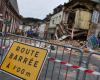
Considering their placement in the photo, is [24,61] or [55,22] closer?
[24,61]

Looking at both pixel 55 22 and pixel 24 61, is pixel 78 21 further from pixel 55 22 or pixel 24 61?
pixel 24 61

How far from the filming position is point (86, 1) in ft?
154

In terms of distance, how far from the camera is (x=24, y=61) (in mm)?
7453

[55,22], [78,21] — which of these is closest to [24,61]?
[78,21]

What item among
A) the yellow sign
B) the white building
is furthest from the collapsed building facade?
the yellow sign

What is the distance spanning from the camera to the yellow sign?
7.11 meters

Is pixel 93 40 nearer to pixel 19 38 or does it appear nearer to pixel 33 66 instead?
pixel 19 38

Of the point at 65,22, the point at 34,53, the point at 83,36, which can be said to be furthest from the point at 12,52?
the point at 65,22

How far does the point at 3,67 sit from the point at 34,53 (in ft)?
3.27

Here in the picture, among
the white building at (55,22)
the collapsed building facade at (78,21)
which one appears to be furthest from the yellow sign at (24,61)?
the white building at (55,22)

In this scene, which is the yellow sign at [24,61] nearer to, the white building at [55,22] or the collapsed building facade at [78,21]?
the collapsed building facade at [78,21]

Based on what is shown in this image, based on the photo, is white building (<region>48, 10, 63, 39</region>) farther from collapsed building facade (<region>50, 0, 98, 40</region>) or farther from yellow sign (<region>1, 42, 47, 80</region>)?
yellow sign (<region>1, 42, 47, 80</region>)

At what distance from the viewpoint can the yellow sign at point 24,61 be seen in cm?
711

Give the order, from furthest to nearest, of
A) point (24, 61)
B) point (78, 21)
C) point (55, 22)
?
point (55, 22), point (78, 21), point (24, 61)
